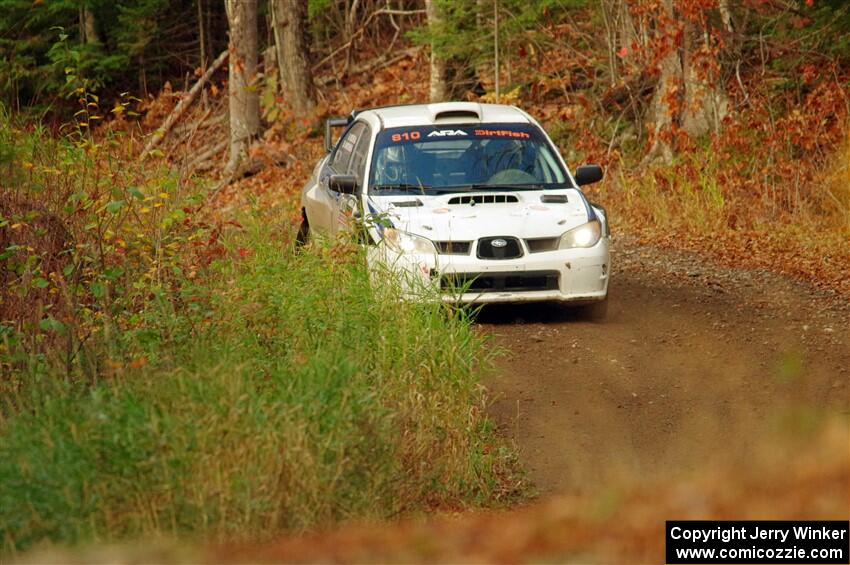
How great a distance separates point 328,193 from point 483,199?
1.88 meters

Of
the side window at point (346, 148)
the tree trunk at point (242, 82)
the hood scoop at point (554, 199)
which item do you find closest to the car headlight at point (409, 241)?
the hood scoop at point (554, 199)

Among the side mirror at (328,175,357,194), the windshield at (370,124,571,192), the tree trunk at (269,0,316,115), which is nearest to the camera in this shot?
the side mirror at (328,175,357,194)

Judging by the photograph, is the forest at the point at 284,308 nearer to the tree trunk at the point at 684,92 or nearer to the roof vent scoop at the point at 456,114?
the tree trunk at the point at 684,92

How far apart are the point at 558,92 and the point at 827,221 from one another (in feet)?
33.8

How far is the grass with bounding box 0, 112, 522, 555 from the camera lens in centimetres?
603

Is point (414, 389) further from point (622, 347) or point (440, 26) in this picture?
point (440, 26)

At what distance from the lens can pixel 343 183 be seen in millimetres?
11172

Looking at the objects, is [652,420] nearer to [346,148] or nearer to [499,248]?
Result: [499,248]

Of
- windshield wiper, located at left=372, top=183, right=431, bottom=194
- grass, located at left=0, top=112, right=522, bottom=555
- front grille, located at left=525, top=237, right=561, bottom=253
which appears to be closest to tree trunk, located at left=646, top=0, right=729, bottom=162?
windshield wiper, located at left=372, top=183, right=431, bottom=194

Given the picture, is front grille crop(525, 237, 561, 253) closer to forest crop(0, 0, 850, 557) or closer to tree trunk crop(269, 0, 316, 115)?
forest crop(0, 0, 850, 557)

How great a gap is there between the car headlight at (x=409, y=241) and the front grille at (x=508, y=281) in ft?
0.89

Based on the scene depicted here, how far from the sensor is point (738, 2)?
21.5 metres

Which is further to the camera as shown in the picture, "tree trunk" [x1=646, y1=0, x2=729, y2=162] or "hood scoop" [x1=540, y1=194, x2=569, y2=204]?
"tree trunk" [x1=646, y1=0, x2=729, y2=162]

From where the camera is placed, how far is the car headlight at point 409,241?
1062 centimetres
